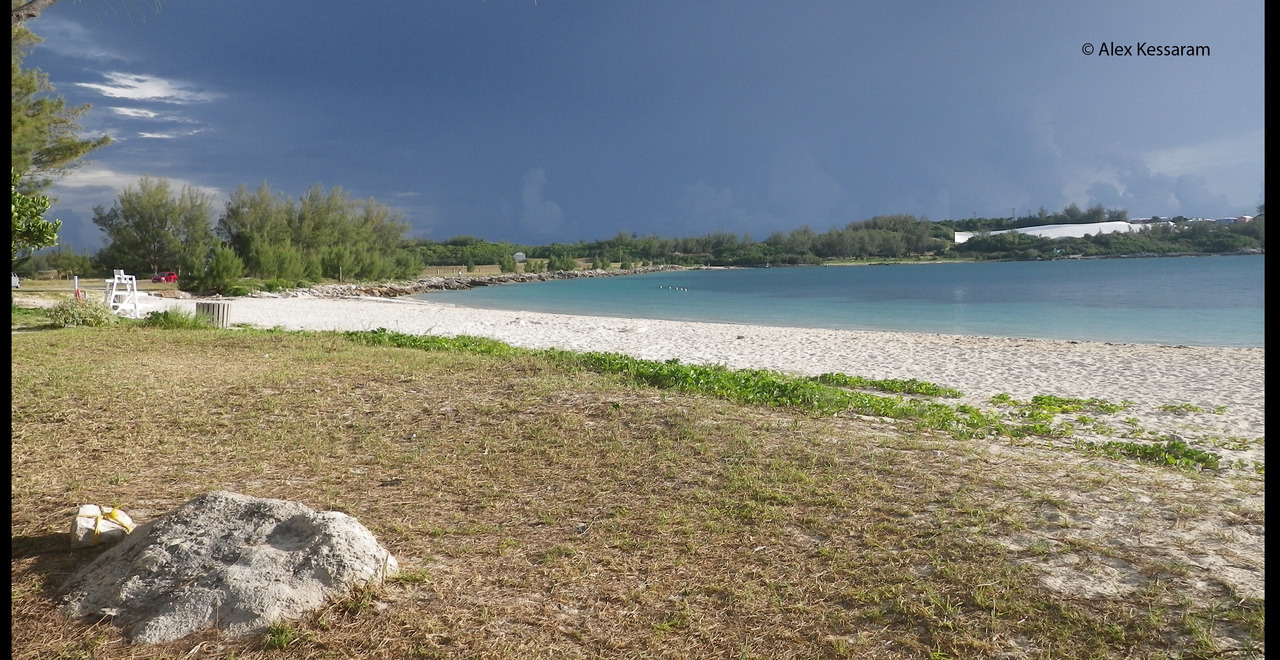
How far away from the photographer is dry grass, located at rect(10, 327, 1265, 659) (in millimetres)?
2959

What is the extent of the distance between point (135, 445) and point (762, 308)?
115 feet

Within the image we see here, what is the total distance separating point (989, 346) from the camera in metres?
17.8

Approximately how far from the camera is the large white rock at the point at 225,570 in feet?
9.82

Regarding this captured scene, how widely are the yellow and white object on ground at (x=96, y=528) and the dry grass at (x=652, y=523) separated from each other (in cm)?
10

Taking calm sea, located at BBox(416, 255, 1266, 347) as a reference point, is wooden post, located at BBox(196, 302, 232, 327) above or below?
above

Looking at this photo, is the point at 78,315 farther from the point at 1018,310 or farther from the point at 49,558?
the point at 1018,310

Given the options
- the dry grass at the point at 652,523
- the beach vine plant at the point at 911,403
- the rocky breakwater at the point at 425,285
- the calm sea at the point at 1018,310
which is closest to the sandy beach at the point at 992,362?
the beach vine plant at the point at 911,403

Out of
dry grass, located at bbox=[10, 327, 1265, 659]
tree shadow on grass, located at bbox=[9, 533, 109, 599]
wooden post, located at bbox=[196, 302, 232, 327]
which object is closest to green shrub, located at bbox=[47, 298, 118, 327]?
wooden post, located at bbox=[196, 302, 232, 327]

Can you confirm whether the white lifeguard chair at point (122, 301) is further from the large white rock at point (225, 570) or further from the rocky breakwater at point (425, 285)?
the rocky breakwater at point (425, 285)

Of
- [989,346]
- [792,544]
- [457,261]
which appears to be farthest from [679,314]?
[457,261]

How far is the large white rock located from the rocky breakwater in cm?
4235

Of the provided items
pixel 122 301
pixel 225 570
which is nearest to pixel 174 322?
pixel 122 301

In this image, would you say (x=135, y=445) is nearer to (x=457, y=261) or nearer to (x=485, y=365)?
(x=485, y=365)

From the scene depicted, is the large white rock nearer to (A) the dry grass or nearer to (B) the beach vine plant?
(A) the dry grass
